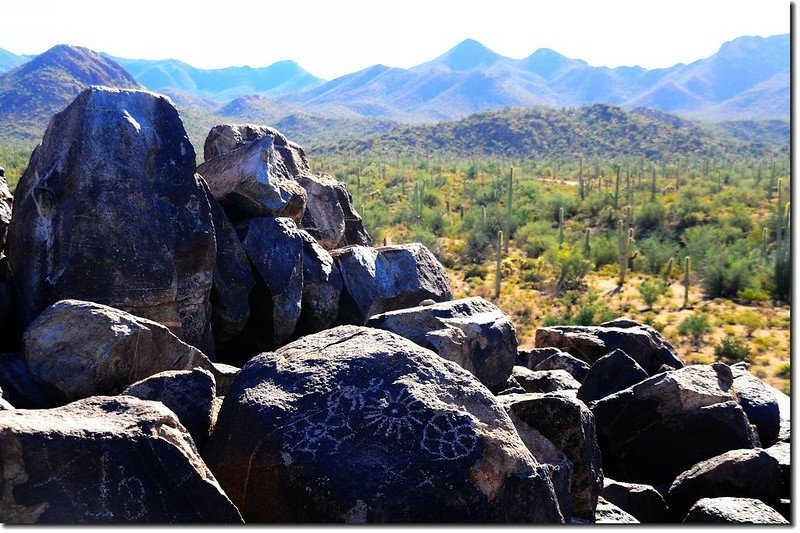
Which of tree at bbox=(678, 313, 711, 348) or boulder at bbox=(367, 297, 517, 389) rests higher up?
boulder at bbox=(367, 297, 517, 389)

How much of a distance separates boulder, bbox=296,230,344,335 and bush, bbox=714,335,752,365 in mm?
9516

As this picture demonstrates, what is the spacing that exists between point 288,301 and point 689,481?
14.7 feet

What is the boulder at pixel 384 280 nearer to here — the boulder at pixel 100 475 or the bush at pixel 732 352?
the boulder at pixel 100 475

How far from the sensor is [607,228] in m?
34.2

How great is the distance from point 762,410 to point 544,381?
234 centimetres

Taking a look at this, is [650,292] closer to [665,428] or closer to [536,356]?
[536,356]

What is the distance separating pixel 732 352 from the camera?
16172 mm

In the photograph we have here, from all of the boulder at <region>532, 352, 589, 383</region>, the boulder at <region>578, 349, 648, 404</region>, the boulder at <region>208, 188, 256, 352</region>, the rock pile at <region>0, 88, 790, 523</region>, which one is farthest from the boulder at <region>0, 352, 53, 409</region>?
the boulder at <region>532, 352, 589, 383</region>

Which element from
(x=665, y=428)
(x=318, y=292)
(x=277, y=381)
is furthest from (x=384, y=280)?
(x=277, y=381)

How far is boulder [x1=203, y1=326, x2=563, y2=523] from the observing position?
4402 mm

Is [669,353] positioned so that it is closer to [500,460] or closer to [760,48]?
[500,460]

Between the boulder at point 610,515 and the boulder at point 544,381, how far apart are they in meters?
2.59

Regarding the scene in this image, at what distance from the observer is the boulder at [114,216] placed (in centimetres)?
729

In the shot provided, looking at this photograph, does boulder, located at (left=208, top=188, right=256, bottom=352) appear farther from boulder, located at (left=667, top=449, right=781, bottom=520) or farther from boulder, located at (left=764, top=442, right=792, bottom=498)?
boulder, located at (left=764, top=442, right=792, bottom=498)
